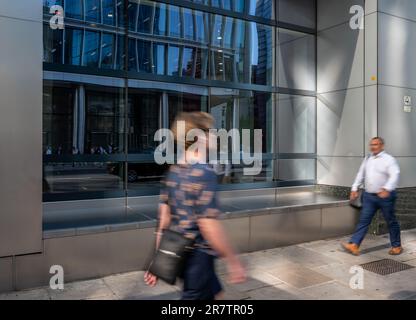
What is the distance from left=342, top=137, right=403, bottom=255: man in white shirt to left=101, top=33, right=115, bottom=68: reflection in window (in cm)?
477

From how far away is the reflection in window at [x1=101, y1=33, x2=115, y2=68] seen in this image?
24.1 ft

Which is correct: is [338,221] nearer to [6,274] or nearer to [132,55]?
[132,55]

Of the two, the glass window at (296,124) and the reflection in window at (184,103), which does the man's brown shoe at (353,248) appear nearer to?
the glass window at (296,124)

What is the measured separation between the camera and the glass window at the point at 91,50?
281 inches

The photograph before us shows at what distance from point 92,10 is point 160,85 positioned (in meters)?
1.83

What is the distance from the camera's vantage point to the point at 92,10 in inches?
290

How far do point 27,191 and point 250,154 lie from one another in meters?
5.21

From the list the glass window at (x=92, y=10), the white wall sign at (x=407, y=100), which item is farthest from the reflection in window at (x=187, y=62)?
the white wall sign at (x=407, y=100)

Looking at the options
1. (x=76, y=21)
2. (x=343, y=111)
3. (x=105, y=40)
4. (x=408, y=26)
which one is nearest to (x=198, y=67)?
(x=105, y=40)

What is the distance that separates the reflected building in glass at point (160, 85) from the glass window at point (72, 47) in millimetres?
17

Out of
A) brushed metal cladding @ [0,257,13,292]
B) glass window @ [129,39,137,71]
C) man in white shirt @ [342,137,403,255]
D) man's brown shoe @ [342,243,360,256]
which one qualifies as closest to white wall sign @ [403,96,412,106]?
man in white shirt @ [342,137,403,255]

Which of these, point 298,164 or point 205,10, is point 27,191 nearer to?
point 205,10

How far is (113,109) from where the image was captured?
755 cm
